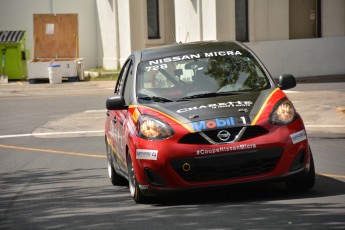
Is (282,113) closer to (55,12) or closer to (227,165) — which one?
(227,165)

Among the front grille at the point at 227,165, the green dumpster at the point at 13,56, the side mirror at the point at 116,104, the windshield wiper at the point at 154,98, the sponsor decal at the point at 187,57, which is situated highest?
the sponsor decal at the point at 187,57

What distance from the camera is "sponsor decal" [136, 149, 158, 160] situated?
9469mm

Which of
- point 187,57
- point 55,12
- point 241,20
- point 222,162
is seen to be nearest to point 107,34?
point 55,12

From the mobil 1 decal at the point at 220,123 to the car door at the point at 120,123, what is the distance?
119cm

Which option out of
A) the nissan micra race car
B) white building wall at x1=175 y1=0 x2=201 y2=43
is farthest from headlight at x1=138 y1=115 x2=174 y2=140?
white building wall at x1=175 y1=0 x2=201 y2=43

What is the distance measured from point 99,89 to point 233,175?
2001cm

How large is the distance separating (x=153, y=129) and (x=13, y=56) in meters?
25.0

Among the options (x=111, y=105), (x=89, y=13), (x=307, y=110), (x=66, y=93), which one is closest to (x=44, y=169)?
(x=111, y=105)

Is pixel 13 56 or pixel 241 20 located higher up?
pixel 241 20

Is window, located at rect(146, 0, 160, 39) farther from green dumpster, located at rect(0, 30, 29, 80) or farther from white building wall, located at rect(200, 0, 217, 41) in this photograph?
white building wall, located at rect(200, 0, 217, 41)

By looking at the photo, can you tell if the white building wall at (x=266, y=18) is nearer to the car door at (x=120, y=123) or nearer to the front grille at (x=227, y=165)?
the car door at (x=120, y=123)

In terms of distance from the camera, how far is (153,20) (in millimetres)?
34656

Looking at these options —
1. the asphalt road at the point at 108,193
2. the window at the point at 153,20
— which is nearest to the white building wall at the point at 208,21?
the window at the point at 153,20

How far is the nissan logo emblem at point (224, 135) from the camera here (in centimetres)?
939
